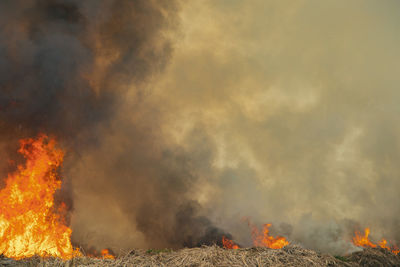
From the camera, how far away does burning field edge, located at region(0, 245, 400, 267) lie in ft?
26.2

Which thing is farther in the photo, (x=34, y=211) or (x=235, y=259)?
(x=34, y=211)

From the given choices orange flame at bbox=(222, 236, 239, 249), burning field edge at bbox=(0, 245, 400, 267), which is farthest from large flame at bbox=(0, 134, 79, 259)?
orange flame at bbox=(222, 236, 239, 249)

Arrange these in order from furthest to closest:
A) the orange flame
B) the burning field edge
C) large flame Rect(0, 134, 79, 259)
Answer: the orange flame, large flame Rect(0, 134, 79, 259), the burning field edge

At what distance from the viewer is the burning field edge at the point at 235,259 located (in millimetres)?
7973

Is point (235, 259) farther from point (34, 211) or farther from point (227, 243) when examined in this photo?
point (227, 243)

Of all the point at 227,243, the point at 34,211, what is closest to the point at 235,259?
the point at 34,211

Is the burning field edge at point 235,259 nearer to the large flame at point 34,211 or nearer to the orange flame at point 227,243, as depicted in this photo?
the large flame at point 34,211

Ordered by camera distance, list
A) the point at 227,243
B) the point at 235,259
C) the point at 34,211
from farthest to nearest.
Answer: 1. the point at 227,243
2. the point at 34,211
3. the point at 235,259

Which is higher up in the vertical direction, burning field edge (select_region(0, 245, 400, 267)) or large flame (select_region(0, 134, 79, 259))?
large flame (select_region(0, 134, 79, 259))

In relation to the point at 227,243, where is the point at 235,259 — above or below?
below

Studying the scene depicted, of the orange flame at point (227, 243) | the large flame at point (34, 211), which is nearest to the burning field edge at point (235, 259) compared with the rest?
the large flame at point (34, 211)

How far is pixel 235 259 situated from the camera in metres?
8.14

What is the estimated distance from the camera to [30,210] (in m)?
25.0

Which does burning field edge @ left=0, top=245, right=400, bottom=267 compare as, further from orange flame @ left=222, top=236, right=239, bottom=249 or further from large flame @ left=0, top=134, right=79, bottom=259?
orange flame @ left=222, top=236, right=239, bottom=249
